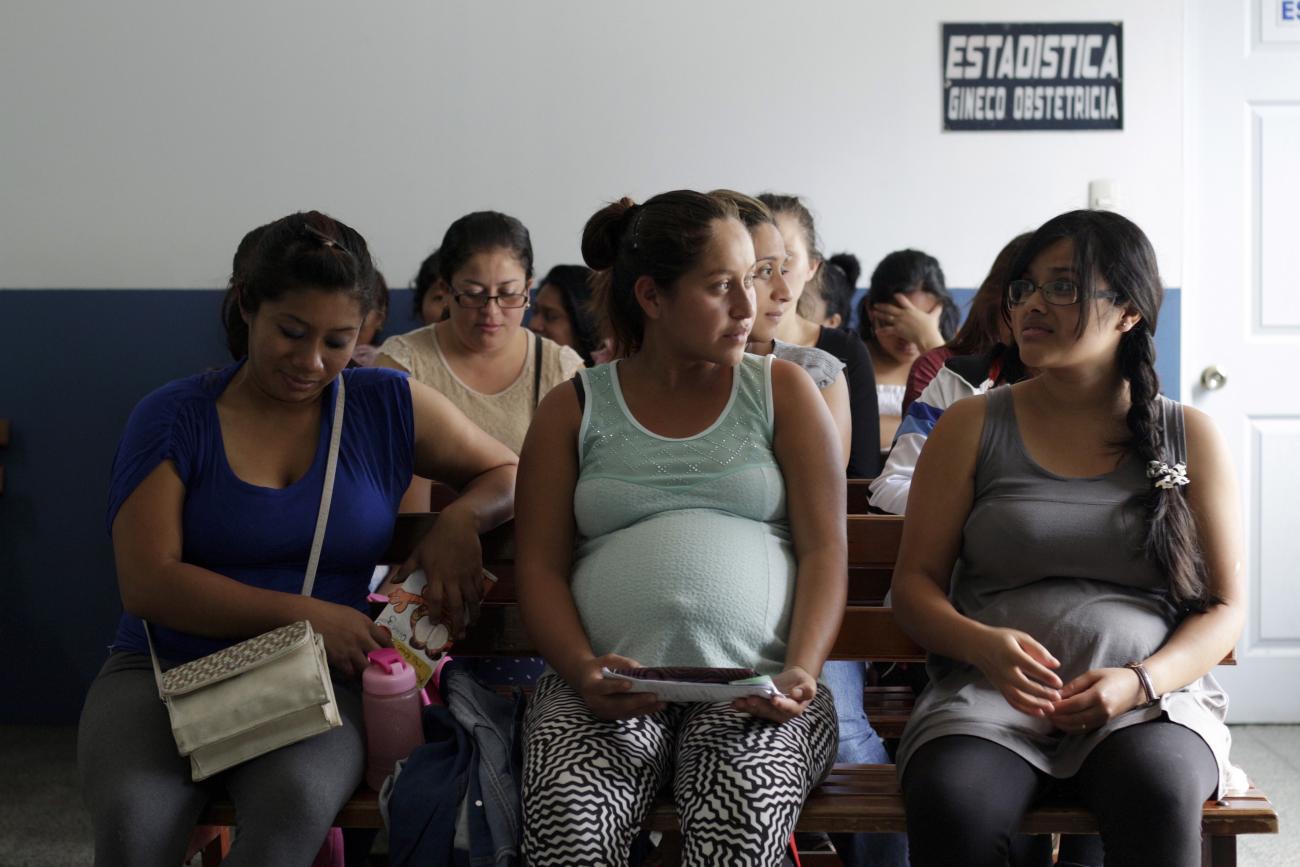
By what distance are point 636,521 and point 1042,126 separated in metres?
2.73

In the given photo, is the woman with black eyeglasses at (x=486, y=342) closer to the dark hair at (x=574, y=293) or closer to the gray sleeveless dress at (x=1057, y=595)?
the dark hair at (x=574, y=293)

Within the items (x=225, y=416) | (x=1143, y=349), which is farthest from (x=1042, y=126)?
(x=225, y=416)

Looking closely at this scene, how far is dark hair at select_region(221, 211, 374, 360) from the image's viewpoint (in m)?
1.93

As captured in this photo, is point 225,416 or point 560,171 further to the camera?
point 560,171

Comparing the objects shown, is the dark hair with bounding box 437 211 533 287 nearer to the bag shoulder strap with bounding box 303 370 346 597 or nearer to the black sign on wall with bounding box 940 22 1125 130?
the bag shoulder strap with bounding box 303 370 346 597

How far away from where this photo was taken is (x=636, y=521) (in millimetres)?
1949

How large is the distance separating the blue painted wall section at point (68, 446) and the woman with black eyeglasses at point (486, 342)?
40.0 inches

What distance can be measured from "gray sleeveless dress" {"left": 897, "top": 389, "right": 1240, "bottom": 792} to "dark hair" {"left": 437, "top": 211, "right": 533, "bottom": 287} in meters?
1.50

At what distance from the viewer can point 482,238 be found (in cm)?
303

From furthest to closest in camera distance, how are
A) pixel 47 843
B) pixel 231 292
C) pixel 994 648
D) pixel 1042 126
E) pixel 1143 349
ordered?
pixel 1042 126 → pixel 47 843 → pixel 231 292 → pixel 1143 349 → pixel 994 648

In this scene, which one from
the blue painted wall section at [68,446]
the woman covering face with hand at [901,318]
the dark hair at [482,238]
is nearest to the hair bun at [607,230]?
the dark hair at [482,238]

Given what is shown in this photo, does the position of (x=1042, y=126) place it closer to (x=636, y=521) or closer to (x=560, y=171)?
(x=560, y=171)

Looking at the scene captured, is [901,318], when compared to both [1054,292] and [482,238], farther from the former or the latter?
[1054,292]

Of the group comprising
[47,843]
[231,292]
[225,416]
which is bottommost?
[47,843]
